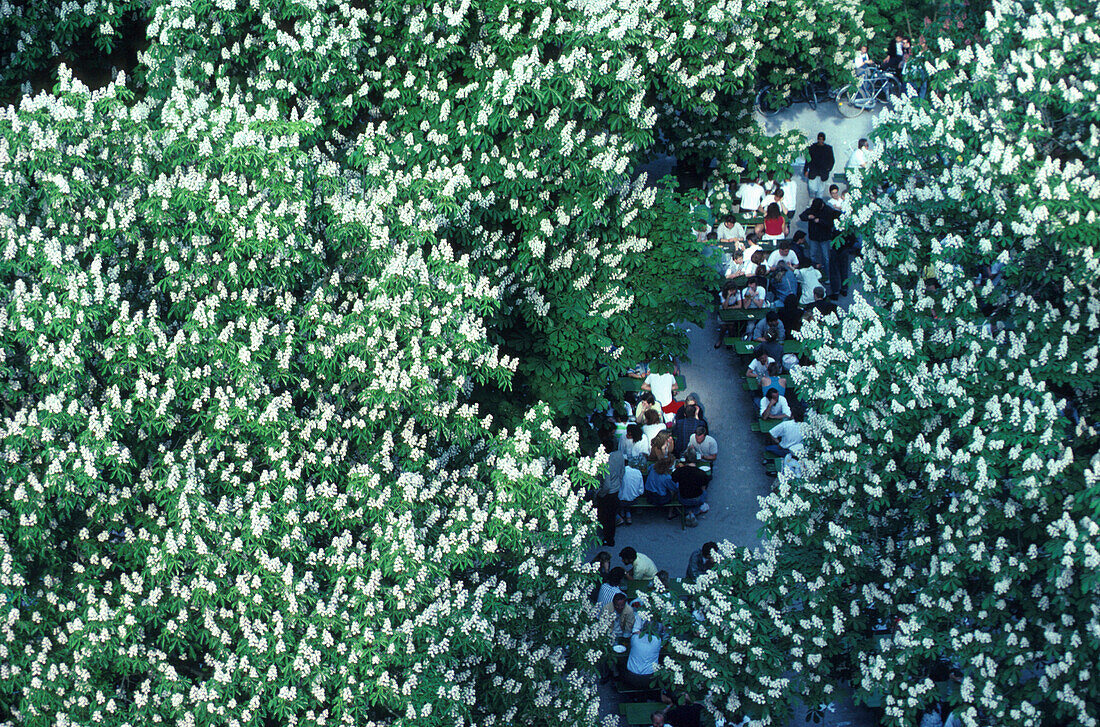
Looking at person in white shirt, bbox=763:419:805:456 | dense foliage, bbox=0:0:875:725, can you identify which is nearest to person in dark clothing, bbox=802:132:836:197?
person in white shirt, bbox=763:419:805:456

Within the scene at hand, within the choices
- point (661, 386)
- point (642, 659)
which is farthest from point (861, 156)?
point (642, 659)

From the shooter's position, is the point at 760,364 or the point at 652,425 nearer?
the point at 652,425

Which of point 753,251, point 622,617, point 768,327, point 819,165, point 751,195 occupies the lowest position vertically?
point 622,617

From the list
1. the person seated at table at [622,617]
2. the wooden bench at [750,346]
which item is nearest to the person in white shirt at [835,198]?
the wooden bench at [750,346]

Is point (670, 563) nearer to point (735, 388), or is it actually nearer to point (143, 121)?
point (735, 388)

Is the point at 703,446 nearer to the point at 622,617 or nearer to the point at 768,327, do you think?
the point at 768,327

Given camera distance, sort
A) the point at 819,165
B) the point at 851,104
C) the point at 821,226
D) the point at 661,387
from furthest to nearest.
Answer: the point at 851,104
the point at 819,165
the point at 821,226
the point at 661,387

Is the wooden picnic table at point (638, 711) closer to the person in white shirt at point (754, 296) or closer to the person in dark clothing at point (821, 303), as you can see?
the person in dark clothing at point (821, 303)

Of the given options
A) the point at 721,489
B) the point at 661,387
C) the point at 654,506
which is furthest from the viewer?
the point at 661,387
